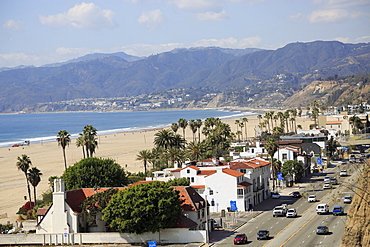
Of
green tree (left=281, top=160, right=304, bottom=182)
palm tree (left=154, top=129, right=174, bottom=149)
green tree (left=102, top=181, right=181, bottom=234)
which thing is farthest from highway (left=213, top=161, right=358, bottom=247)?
palm tree (left=154, top=129, right=174, bottom=149)

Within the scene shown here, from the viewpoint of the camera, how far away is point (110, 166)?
213 feet

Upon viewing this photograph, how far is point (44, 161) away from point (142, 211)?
9181 cm

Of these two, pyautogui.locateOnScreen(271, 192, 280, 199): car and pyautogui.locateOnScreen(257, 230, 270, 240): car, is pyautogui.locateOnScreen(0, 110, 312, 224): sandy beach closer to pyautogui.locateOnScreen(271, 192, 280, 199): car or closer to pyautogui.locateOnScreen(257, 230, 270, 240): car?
pyautogui.locateOnScreen(271, 192, 280, 199): car

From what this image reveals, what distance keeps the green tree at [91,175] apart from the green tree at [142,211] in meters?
13.3

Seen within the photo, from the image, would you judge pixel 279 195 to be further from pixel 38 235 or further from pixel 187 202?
pixel 38 235

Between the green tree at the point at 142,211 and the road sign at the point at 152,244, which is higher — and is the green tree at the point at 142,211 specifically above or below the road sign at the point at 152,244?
above

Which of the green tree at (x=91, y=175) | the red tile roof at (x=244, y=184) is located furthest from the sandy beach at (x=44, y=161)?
the red tile roof at (x=244, y=184)

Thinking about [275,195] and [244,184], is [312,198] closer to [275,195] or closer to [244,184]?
[275,195]

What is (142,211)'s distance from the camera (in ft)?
157

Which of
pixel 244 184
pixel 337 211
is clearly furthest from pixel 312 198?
pixel 337 211

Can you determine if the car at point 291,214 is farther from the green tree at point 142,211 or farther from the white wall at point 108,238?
the green tree at point 142,211

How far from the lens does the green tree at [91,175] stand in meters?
62.6

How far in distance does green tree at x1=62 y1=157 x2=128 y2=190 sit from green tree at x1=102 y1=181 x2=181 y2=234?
13308 millimetres

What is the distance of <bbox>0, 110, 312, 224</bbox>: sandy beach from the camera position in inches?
3275
